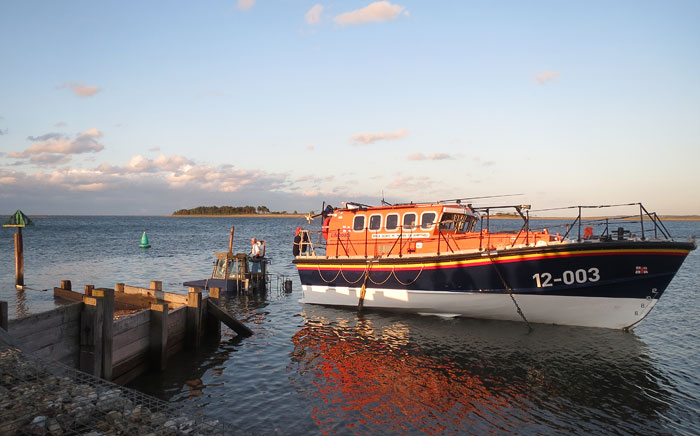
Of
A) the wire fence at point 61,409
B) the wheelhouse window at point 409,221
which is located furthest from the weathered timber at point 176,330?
the wheelhouse window at point 409,221

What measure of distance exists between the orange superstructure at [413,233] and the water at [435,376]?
2.82 metres

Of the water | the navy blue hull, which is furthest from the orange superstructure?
the water

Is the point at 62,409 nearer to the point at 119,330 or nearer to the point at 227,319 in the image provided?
the point at 119,330

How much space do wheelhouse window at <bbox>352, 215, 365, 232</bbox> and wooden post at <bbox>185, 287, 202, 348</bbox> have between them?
8.66m

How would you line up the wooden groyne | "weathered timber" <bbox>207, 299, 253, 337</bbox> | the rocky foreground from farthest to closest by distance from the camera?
"weathered timber" <bbox>207, 299, 253, 337</bbox> < the wooden groyne < the rocky foreground

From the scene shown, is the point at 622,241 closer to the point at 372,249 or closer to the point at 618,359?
the point at 618,359

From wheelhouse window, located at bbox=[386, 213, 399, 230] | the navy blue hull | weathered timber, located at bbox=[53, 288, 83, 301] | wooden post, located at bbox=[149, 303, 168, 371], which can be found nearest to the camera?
wooden post, located at bbox=[149, 303, 168, 371]

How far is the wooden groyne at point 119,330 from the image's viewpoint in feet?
27.4

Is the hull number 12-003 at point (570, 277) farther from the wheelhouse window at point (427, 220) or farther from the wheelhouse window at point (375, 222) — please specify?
the wheelhouse window at point (375, 222)

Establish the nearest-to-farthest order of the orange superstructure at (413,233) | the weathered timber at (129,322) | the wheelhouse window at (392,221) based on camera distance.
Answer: the weathered timber at (129,322)
the orange superstructure at (413,233)
the wheelhouse window at (392,221)

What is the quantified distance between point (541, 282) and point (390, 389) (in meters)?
7.76

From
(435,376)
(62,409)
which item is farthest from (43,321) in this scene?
(435,376)

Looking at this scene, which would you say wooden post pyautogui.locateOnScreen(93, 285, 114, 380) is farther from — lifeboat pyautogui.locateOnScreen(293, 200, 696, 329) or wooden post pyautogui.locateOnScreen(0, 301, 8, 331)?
lifeboat pyautogui.locateOnScreen(293, 200, 696, 329)

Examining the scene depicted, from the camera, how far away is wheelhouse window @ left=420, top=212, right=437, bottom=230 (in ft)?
61.5
